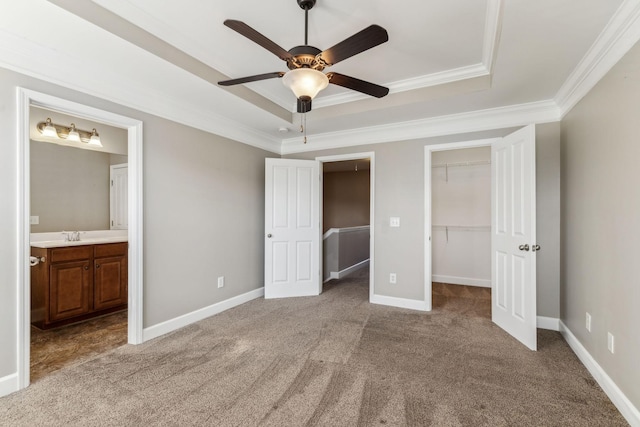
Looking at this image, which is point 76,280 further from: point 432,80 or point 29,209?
point 432,80

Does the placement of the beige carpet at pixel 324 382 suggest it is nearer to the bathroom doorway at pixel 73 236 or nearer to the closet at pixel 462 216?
the bathroom doorway at pixel 73 236

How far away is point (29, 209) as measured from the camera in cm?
206

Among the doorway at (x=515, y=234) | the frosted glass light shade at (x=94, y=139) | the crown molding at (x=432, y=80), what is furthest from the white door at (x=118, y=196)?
the doorway at (x=515, y=234)

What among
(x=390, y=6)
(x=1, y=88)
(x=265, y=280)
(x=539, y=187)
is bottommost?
(x=265, y=280)

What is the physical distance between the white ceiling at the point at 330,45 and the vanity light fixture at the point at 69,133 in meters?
1.57

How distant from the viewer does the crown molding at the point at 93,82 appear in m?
1.96

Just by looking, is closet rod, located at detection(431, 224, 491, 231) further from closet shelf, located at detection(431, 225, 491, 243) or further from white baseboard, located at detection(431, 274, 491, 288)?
white baseboard, located at detection(431, 274, 491, 288)

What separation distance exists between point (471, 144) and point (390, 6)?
207cm

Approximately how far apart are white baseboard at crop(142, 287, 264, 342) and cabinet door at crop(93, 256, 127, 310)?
1.04 meters

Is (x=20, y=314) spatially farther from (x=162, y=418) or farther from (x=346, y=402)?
(x=346, y=402)

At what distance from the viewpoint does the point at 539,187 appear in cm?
313

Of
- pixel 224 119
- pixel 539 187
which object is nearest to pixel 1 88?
pixel 224 119

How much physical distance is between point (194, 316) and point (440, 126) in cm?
353

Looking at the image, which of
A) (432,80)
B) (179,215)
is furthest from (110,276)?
(432,80)
